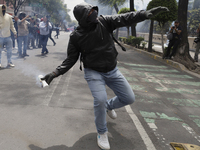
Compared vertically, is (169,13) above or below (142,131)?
above

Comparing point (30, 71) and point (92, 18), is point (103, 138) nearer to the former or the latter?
point (92, 18)

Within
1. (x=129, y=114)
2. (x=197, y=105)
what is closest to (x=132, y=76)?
(x=197, y=105)

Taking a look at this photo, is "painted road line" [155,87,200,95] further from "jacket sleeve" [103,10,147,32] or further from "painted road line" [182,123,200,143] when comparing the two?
"jacket sleeve" [103,10,147,32]

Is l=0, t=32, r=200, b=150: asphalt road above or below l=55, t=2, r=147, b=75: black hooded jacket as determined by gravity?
below

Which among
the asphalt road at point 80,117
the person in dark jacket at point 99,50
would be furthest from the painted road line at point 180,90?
the person in dark jacket at point 99,50

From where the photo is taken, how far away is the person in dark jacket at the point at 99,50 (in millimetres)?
2645

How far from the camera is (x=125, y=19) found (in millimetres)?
2742

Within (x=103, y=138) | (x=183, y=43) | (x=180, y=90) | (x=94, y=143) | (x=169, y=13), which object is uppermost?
(x=169, y=13)

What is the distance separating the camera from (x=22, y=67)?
7.62 meters

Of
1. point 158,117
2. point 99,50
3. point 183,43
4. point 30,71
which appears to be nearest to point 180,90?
point 158,117

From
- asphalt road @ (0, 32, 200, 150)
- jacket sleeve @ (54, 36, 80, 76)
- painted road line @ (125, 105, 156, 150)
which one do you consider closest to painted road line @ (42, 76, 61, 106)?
asphalt road @ (0, 32, 200, 150)

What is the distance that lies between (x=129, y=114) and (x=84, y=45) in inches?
73.2

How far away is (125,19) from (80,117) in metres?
1.89

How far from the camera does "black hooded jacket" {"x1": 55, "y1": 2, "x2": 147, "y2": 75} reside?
268cm
